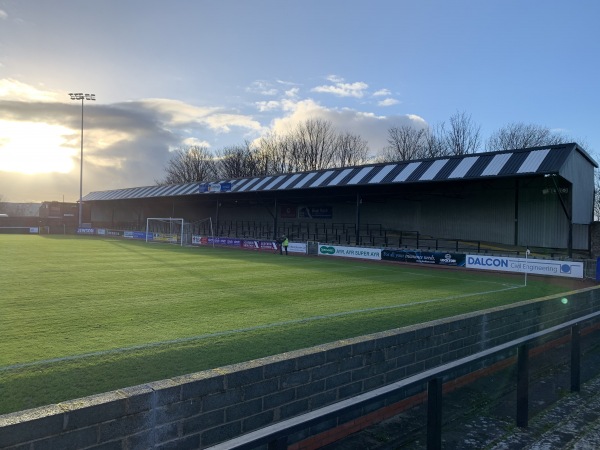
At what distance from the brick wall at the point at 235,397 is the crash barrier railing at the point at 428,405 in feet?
1.25

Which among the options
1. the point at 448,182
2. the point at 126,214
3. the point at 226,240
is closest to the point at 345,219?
the point at 226,240

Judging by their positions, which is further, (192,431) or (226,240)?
(226,240)

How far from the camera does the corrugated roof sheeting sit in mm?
23109

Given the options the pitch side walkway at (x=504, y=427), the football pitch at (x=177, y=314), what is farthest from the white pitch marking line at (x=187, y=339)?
the pitch side walkway at (x=504, y=427)

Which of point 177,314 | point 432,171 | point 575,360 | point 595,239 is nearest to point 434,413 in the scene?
point 575,360

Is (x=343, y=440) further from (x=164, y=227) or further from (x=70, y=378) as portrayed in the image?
(x=164, y=227)

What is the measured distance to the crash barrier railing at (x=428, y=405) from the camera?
2.75 metres

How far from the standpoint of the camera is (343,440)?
518cm

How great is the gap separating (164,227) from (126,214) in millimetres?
19591

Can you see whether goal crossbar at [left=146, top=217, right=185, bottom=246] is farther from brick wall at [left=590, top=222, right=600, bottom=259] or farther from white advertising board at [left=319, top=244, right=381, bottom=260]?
brick wall at [left=590, top=222, right=600, bottom=259]

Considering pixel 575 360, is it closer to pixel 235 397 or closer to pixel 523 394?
pixel 523 394

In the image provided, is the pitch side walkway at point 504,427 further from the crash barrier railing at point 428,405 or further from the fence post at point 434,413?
the fence post at point 434,413

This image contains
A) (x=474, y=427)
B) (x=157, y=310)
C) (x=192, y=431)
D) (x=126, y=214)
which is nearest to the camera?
(x=192, y=431)

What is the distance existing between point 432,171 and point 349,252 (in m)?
7.20
